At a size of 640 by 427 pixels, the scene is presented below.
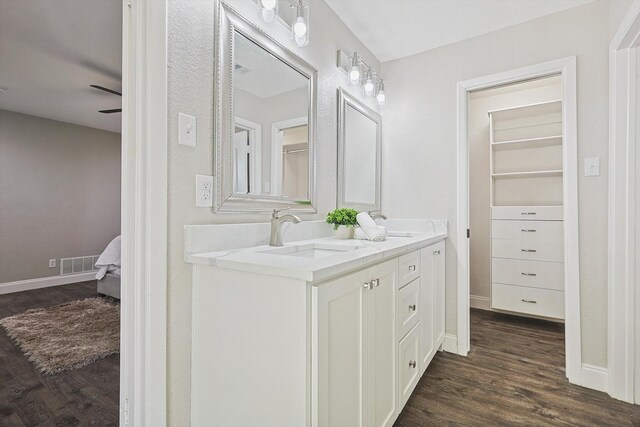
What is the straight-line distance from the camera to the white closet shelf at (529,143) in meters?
3.01

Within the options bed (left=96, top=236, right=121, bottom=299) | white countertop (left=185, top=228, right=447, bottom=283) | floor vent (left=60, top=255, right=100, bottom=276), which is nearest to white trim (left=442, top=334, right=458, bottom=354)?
white countertop (left=185, top=228, right=447, bottom=283)

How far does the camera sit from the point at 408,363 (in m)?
1.57

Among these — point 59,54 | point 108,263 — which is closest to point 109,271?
point 108,263

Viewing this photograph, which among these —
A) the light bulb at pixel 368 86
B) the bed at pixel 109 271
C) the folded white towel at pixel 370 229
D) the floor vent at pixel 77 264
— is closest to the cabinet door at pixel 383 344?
the folded white towel at pixel 370 229

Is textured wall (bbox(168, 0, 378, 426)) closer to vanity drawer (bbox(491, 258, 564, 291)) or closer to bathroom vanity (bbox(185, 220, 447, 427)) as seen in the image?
bathroom vanity (bbox(185, 220, 447, 427))

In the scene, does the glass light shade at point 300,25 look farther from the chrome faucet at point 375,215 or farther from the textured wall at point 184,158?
the chrome faucet at point 375,215

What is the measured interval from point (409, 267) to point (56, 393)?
6.94 feet

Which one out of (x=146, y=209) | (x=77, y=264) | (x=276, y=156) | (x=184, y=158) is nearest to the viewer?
(x=146, y=209)

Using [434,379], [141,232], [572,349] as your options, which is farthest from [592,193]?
[141,232]

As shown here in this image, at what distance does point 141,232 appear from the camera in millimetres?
1073

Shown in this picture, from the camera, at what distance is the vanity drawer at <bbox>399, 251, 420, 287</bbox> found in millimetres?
1505

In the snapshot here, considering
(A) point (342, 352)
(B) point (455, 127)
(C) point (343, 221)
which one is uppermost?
(B) point (455, 127)

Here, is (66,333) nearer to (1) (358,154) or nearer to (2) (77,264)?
(2) (77,264)

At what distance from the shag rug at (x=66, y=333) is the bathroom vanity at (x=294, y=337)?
159cm
